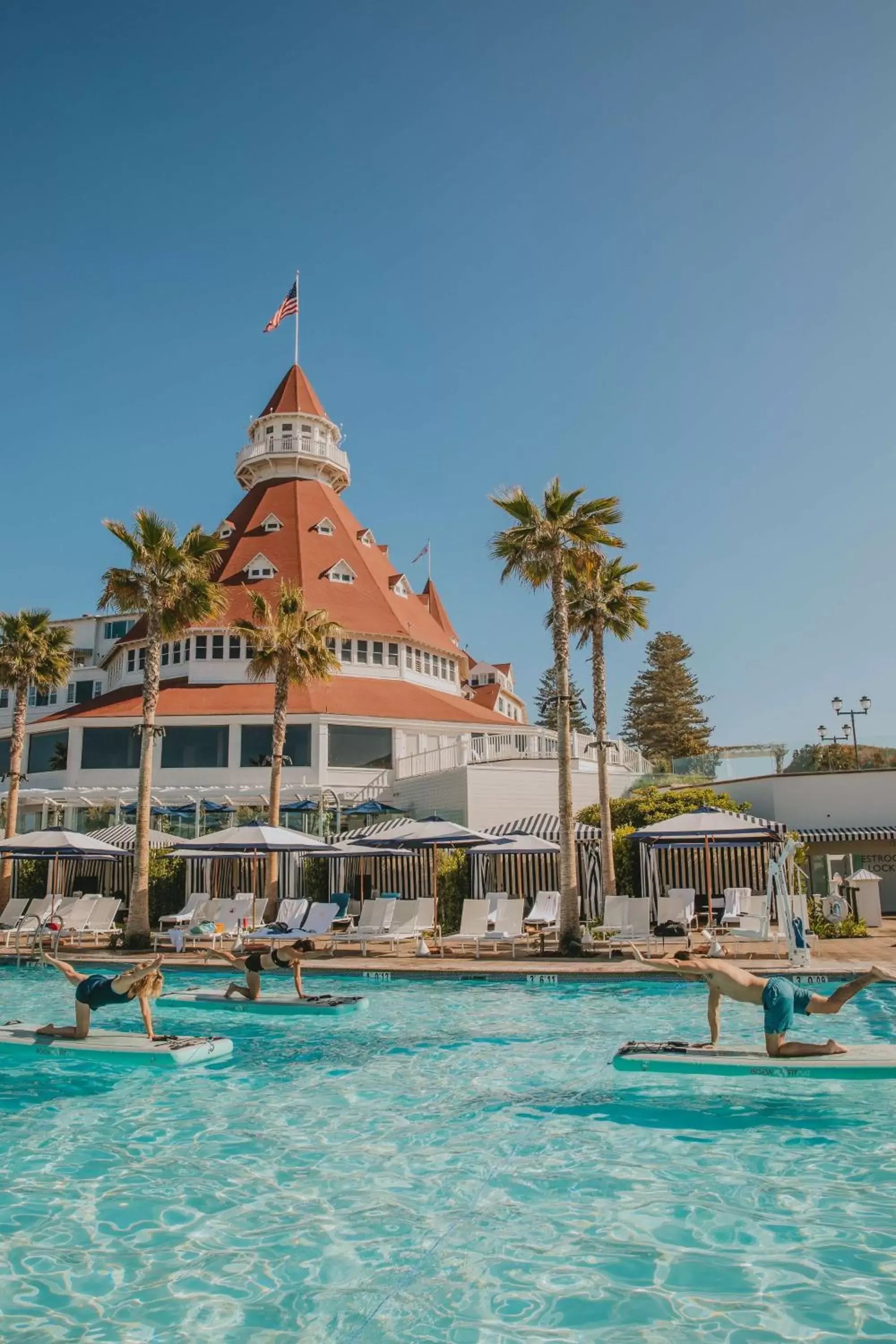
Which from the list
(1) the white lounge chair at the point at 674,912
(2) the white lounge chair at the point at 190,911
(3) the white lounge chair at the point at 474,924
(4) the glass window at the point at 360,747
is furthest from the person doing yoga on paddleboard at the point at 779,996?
(4) the glass window at the point at 360,747

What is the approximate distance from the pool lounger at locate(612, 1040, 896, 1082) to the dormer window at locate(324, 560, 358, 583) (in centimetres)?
3846

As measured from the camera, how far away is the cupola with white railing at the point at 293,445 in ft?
179

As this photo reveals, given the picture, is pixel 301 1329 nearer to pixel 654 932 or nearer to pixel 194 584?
pixel 654 932

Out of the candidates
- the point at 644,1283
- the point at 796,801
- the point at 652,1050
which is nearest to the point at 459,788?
the point at 796,801

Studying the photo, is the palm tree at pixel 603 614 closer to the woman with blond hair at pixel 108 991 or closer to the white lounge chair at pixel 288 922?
the white lounge chair at pixel 288 922

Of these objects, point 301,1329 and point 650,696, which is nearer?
point 301,1329

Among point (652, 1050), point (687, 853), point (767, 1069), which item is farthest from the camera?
point (687, 853)

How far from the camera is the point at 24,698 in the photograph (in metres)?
32.1

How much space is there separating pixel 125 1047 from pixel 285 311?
46.5 m

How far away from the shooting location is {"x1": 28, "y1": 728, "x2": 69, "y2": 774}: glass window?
42.0 m

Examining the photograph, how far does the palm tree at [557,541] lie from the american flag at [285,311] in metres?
33.2

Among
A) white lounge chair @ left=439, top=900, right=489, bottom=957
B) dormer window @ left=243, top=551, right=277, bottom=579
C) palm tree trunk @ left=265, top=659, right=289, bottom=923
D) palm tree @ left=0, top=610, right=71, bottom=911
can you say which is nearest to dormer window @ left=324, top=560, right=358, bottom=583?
dormer window @ left=243, top=551, right=277, bottom=579

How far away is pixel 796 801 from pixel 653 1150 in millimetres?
24021

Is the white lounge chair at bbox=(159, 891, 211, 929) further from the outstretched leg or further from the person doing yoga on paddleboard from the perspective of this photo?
the outstretched leg
